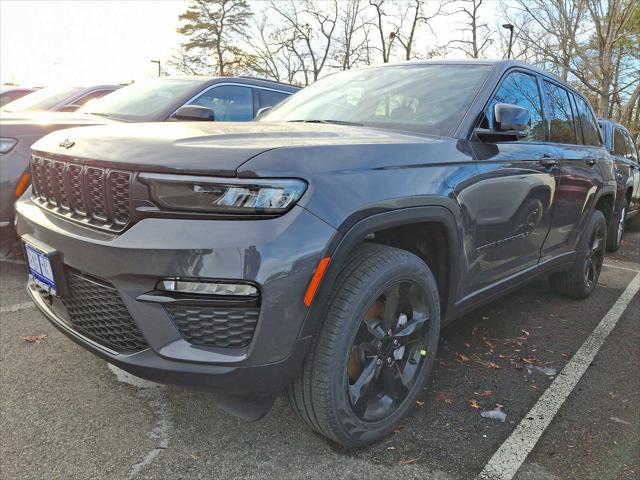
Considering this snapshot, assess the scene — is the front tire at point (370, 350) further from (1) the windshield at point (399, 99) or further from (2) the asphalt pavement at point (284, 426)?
(1) the windshield at point (399, 99)

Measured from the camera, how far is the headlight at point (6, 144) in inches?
151

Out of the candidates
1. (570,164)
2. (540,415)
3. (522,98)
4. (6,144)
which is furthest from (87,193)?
(570,164)

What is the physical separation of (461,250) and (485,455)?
36.4 inches

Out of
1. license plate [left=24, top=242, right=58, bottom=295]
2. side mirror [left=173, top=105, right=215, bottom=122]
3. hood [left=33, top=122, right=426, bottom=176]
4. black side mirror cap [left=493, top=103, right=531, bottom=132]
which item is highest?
black side mirror cap [left=493, top=103, right=531, bottom=132]

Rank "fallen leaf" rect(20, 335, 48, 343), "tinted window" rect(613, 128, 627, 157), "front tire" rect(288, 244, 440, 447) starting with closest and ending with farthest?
"front tire" rect(288, 244, 440, 447) < "fallen leaf" rect(20, 335, 48, 343) < "tinted window" rect(613, 128, 627, 157)

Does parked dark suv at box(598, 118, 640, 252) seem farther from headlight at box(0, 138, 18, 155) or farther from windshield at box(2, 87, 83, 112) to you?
windshield at box(2, 87, 83, 112)

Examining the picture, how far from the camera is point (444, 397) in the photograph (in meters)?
2.65

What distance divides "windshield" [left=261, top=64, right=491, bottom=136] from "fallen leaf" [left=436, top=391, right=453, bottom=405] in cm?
136

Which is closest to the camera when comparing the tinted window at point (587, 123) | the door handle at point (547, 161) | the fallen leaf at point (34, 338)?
the fallen leaf at point (34, 338)

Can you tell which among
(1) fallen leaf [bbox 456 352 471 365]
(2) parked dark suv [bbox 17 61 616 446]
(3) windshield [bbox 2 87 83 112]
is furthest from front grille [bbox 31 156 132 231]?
(3) windshield [bbox 2 87 83 112]

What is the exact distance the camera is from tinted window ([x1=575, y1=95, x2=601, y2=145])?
14.3 ft

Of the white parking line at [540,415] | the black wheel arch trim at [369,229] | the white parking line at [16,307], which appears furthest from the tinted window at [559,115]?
the white parking line at [16,307]

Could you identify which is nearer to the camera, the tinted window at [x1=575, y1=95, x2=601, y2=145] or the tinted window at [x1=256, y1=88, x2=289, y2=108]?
the tinted window at [x1=575, y1=95, x2=601, y2=145]

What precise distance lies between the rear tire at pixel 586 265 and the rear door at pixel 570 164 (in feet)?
0.67
